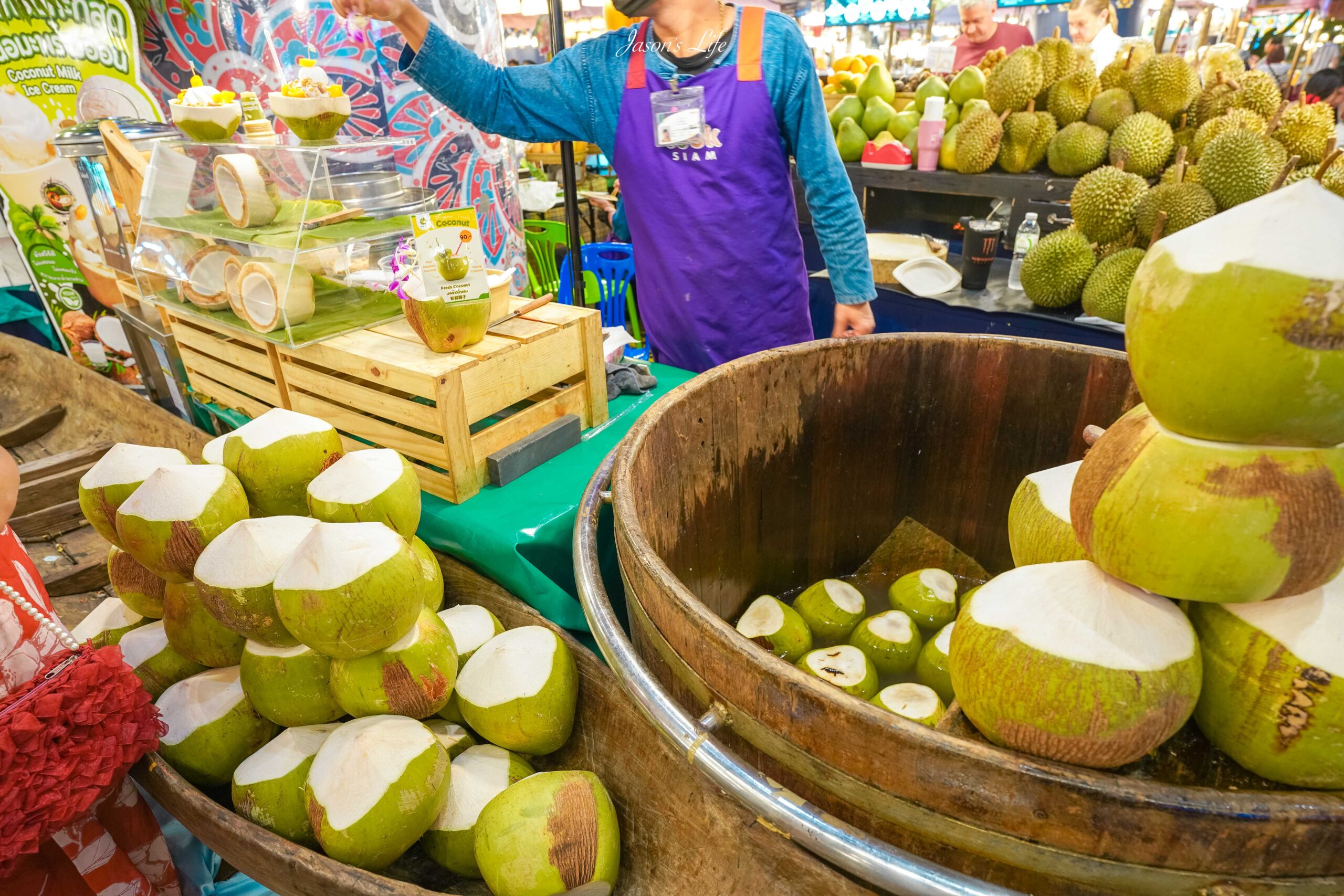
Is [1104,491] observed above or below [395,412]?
above

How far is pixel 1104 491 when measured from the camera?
521mm

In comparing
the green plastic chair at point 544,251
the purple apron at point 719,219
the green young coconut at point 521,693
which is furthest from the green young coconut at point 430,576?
the green plastic chair at point 544,251

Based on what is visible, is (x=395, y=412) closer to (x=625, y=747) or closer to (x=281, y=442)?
(x=281, y=442)

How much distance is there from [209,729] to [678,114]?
5.35ft

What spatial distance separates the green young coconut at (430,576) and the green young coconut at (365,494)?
45 mm

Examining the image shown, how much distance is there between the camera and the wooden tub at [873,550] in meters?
0.46

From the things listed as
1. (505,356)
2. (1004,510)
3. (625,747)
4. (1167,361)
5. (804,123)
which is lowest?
(625,747)

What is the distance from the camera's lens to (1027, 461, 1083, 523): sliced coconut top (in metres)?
0.69

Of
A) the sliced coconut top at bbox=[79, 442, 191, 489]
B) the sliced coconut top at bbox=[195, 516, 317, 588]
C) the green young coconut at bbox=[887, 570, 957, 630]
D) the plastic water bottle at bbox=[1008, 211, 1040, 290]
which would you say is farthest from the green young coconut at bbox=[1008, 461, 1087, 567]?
the plastic water bottle at bbox=[1008, 211, 1040, 290]

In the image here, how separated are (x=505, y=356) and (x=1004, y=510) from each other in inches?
36.0

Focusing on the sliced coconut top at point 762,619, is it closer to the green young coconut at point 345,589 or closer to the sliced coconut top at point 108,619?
the green young coconut at point 345,589

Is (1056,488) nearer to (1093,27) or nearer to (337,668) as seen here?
(337,668)

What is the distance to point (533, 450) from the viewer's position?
1317 mm

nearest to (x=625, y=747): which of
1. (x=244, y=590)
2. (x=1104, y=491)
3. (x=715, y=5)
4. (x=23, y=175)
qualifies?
(x=244, y=590)
